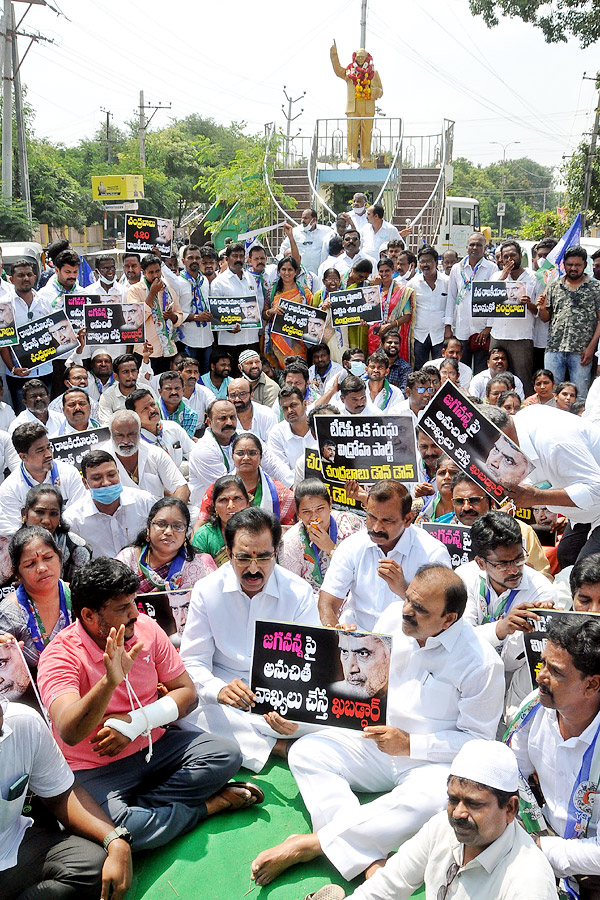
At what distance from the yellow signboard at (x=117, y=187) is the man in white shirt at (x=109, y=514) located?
39778 millimetres

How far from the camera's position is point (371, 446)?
5.83 meters

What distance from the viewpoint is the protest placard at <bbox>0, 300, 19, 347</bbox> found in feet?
27.9

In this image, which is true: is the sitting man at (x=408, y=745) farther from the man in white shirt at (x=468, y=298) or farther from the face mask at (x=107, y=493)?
the man in white shirt at (x=468, y=298)

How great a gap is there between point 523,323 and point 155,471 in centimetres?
513

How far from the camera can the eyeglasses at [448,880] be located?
2.88 metres

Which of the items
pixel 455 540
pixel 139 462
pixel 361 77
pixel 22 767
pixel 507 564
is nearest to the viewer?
pixel 22 767

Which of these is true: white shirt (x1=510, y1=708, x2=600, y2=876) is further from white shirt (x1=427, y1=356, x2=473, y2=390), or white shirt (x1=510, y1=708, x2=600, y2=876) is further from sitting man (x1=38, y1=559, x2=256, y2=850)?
white shirt (x1=427, y1=356, x2=473, y2=390)

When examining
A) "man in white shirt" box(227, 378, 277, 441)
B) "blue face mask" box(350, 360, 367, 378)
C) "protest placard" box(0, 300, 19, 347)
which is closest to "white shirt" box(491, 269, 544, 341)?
"blue face mask" box(350, 360, 367, 378)

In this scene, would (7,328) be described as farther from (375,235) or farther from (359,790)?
(375,235)

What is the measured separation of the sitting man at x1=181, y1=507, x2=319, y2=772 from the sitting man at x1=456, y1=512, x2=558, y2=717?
92 cm

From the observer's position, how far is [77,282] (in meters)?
9.80

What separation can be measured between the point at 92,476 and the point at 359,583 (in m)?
2.12

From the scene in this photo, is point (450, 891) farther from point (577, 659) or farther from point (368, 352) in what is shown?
point (368, 352)

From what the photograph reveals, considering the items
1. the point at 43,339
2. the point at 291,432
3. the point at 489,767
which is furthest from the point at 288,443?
the point at 489,767
